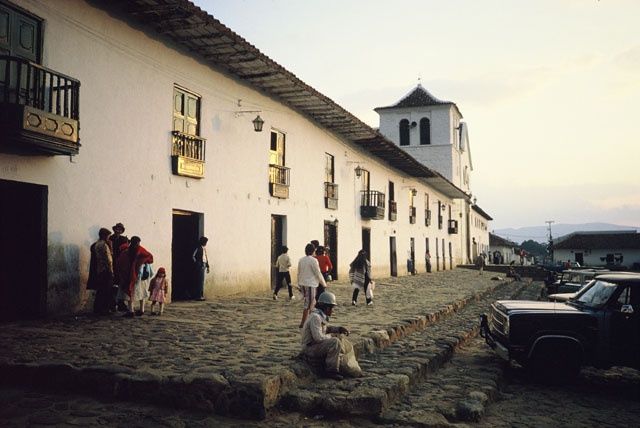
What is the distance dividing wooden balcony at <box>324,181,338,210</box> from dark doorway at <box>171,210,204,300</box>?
754cm

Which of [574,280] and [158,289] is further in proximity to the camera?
[574,280]

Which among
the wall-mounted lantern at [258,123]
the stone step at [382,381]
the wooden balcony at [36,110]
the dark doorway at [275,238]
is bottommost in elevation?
the stone step at [382,381]

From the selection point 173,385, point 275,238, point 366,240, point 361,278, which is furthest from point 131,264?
point 366,240

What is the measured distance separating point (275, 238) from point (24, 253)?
8.08 meters

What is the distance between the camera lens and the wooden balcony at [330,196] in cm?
1883

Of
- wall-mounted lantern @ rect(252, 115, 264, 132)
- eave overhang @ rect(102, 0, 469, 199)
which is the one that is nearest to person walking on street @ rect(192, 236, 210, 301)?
wall-mounted lantern @ rect(252, 115, 264, 132)

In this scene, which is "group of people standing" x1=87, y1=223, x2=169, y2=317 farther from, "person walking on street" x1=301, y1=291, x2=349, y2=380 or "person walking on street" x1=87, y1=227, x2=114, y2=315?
"person walking on street" x1=301, y1=291, x2=349, y2=380

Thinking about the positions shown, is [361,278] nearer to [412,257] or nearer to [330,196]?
[330,196]

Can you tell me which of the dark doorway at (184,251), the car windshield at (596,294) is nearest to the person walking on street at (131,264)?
the dark doorway at (184,251)

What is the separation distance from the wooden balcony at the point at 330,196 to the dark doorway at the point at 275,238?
3343 mm

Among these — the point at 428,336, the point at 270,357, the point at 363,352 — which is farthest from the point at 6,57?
the point at 428,336

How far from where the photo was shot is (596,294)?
6.98 metres

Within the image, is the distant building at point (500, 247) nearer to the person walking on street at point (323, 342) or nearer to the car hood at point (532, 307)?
the car hood at point (532, 307)

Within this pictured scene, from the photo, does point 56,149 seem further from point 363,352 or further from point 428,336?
point 428,336
